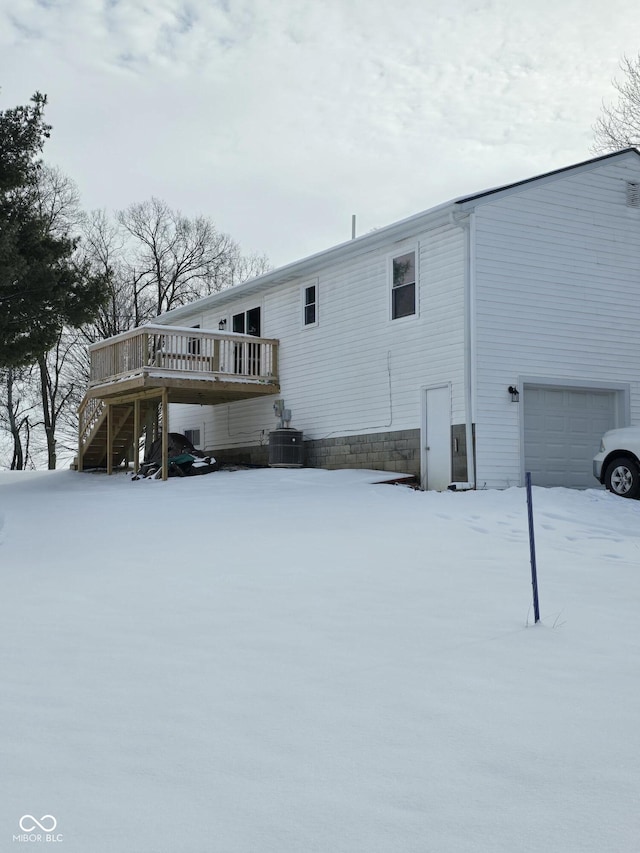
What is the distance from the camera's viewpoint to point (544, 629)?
6125 millimetres

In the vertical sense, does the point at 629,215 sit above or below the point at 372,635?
above

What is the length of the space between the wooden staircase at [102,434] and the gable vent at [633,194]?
12.8m

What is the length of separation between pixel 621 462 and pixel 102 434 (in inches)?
566

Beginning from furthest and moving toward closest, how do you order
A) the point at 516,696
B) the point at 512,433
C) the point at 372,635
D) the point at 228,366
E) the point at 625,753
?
1. the point at 228,366
2. the point at 512,433
3. the point at 372,635
4. the point at 516,696
5. the point at 625,753

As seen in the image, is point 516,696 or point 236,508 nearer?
point 516,696

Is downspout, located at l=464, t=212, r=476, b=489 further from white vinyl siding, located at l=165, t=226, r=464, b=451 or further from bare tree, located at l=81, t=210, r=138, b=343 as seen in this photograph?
bare tree, located at l=81, t=210, r=138, b=343

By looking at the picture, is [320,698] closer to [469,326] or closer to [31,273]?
[469,326]

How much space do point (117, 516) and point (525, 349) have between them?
7.64 m

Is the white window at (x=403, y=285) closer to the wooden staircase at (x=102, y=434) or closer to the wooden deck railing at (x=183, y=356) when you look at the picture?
the wooden deck railing at (x=183, y=356)

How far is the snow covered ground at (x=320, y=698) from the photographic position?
3244 mm

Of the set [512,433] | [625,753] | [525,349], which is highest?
[525,349]

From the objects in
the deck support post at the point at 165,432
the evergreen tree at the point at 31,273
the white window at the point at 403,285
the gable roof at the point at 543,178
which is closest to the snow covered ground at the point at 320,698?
the gable roof at the point at 543,178

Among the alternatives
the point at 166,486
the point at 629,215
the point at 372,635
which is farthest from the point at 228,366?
the point at 372,635

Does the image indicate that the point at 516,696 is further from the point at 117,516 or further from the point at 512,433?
the point at 512,433
